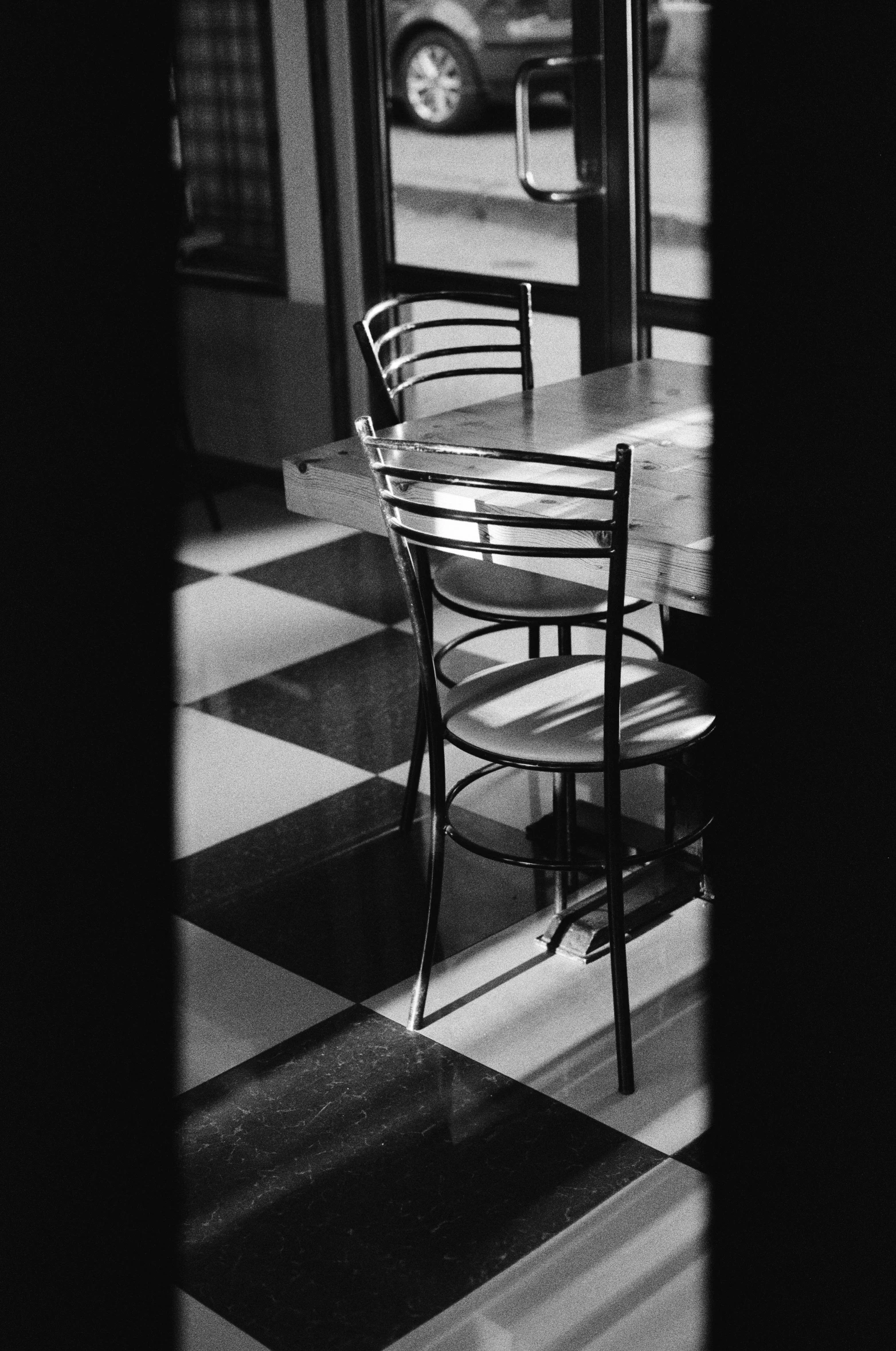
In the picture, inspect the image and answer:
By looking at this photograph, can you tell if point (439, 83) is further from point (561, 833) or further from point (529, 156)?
point (561, 833)

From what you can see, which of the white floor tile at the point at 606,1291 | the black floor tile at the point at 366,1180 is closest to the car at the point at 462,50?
the black floor tile at the point at 366,1180

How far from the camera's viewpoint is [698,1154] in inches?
69.9

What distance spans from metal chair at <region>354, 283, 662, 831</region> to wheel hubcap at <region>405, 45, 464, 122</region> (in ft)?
4.13

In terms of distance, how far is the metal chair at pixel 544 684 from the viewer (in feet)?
5.82

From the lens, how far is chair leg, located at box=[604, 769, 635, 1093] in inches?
74.0

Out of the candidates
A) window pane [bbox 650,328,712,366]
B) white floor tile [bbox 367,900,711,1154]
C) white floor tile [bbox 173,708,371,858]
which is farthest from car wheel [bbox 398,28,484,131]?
white floor tile [bbox 367,900,711,1154]

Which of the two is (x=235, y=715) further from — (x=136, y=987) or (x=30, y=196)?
(x=30, y=196)

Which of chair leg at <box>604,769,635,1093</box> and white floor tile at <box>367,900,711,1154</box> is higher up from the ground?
chair leg at <box>604,769,635,1093</box>

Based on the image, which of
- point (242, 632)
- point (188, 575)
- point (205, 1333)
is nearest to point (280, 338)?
point (188, 575)

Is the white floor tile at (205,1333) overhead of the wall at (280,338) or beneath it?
beneath

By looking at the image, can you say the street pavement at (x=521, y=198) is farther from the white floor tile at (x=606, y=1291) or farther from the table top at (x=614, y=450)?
the white floor tile at (x=606, y=1291)

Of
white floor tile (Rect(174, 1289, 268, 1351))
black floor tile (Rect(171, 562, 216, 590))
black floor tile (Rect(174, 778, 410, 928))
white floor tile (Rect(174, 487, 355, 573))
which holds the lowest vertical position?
white floor tile (Rect(174, 1289, 268, 1351))

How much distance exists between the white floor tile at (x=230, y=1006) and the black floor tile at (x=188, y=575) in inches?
68.2

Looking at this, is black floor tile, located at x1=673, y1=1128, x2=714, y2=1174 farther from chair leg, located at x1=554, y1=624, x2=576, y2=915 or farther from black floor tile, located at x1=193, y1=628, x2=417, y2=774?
black floor tile, located at x1=193, y1=628, x2=417, y2=774
